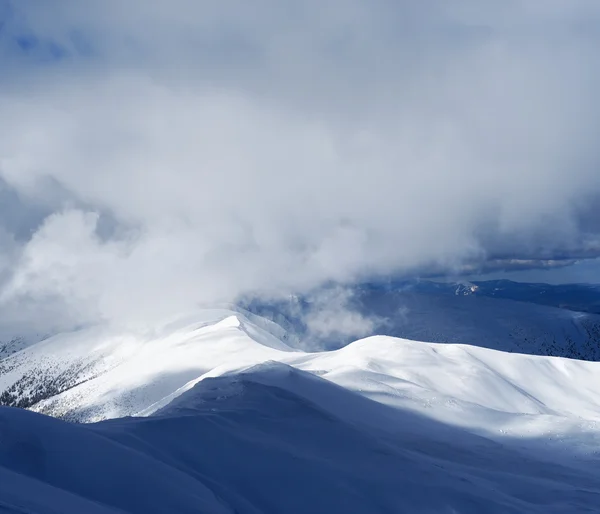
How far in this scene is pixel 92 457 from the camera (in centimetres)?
917

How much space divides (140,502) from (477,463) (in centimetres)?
1130

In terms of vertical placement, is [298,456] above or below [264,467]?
above

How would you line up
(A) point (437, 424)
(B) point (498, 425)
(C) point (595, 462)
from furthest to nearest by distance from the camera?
(B) point (498, 425)
(A) point (437, 424)
(C) point (595, 462)

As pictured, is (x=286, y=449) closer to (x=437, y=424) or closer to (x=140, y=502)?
(x=140, y=502)

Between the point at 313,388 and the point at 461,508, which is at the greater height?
the point at 313,388

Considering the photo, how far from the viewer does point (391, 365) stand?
46.9m

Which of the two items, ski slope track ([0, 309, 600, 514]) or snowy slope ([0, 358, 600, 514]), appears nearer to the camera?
snowy slope ([0, 358, 600, 514])

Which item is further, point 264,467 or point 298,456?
point 298,456

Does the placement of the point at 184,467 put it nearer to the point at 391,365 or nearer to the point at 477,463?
the point at 477,463

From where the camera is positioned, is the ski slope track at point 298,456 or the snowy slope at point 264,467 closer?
the snowy slope at point 264,467

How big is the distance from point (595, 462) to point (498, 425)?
502 centimetres

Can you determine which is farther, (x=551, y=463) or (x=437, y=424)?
(x=437, y=424)

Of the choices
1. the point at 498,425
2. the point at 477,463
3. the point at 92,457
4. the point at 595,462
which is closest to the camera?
the point at 92,457

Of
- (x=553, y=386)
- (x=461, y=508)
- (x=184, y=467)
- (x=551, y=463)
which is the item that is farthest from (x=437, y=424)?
(x=553, y=386)
